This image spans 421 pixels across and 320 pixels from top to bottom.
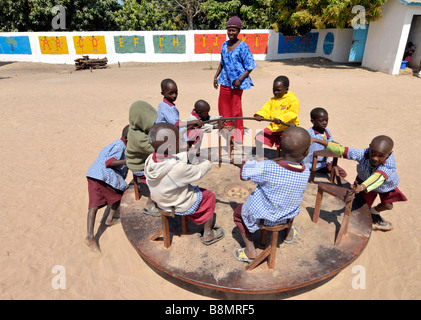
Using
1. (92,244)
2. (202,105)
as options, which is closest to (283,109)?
(202,105)

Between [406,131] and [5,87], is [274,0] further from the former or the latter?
[5,87]

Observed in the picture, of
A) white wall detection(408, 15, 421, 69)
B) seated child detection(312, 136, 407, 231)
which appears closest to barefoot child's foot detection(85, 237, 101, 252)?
seated child detection(312, 136, 407, 231)

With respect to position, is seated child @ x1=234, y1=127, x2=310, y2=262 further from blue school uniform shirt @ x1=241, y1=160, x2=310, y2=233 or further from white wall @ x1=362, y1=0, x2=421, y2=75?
white wall @ x1=362, y1=0, x2=421, y2=75

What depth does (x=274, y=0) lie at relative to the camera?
49.2 ft

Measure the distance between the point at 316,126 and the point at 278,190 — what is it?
6.57 feet

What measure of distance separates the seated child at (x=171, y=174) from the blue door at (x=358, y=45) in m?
16.1

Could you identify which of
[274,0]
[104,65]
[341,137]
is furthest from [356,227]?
[104,65]

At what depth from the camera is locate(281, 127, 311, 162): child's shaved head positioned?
2.06m

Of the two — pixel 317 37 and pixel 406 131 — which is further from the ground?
pixel 317 37

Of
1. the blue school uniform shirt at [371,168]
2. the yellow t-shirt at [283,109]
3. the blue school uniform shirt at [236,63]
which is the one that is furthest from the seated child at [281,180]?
the blue school uniform shirt at [236,63]

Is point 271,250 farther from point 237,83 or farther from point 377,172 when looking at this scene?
point 237,83

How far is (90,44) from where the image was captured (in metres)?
18.2

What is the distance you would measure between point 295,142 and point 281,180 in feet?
1.00

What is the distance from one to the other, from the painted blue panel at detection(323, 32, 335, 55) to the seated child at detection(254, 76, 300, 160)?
14.6 meters
